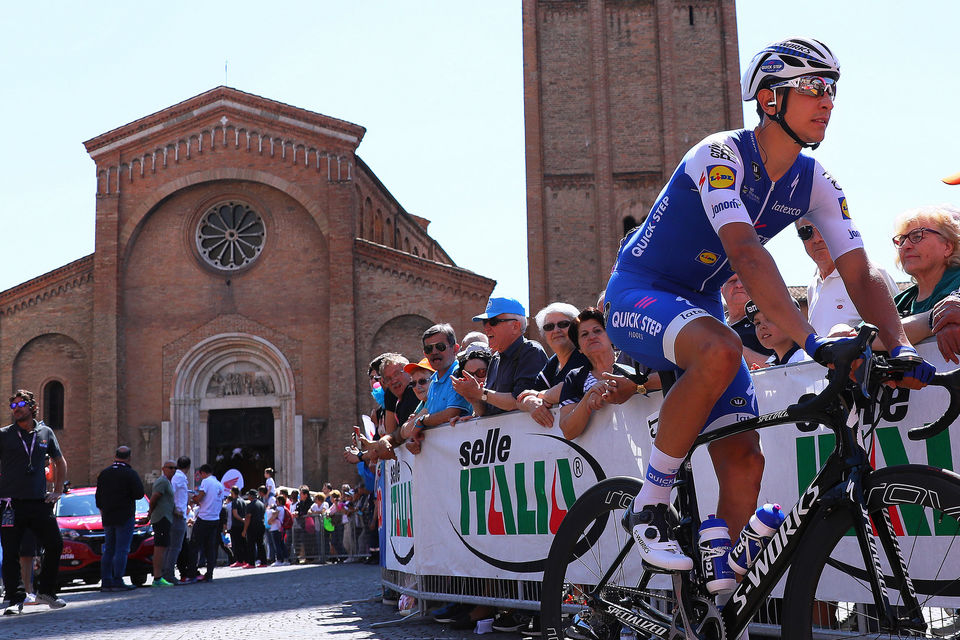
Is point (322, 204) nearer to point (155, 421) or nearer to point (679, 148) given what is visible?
point (155, 421)

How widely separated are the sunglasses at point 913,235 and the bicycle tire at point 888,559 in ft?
5.81

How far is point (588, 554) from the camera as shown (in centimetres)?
340

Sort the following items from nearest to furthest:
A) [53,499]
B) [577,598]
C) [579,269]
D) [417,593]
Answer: [577,598] → [417,593] → [53,499] → [579,269]

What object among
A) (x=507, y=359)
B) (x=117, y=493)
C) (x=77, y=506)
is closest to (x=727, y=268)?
(x=507, y=359)

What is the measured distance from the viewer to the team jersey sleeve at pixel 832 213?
10.1ft

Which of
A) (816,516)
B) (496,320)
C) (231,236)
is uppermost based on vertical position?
(231,236)

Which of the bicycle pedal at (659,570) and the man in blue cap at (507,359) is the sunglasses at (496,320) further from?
the bicycle pedal at (659,570)

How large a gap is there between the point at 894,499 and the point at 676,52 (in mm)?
31602

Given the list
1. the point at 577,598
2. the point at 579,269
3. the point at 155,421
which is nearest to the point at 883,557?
the point at 577,598

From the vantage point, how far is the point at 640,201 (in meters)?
31.8

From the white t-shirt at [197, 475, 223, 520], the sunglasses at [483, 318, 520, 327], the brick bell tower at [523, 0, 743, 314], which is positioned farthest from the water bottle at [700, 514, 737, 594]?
the brick bell tower at [523, 0, 743, 314]

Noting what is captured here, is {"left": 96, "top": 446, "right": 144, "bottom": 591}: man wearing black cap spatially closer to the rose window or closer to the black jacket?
the black jacket

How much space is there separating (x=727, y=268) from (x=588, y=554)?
1032 millimetres

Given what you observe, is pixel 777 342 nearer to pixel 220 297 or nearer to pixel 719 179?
pixel 719 179
